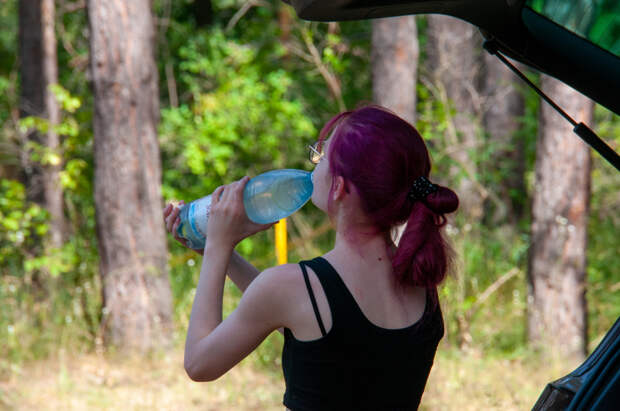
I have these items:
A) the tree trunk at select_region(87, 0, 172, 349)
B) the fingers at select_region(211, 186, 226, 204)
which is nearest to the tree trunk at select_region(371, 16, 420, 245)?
the tree trunk at select_region(87, 0, 172, 349)

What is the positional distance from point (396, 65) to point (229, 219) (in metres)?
Answer: 5.24

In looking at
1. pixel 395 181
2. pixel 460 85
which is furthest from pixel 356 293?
pixel 460 85

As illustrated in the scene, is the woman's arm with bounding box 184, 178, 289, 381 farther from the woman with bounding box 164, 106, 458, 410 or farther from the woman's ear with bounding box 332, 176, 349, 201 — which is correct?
the woman's ear with bounding box 332, 176, 349, 201

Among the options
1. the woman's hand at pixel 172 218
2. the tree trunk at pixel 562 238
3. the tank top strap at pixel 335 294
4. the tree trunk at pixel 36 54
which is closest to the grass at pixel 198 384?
the tree trunk at pixel 562 238

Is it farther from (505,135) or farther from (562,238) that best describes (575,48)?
(505,135)

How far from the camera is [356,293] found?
175 centimetres

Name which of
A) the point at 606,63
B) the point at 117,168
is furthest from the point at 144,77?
the point at 606,63

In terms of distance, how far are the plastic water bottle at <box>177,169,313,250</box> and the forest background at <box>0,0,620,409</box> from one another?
154 cm

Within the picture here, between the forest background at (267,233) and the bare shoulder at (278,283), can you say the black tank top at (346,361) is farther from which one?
the forest background at (267,233)

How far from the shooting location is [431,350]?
6.17 ft

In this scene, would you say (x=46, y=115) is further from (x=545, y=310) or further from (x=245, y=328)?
(x=245, y=328)

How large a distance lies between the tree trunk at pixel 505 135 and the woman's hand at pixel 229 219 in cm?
743

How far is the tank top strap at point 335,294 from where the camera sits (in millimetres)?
1712

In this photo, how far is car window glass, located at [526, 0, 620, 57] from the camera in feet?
4.41
